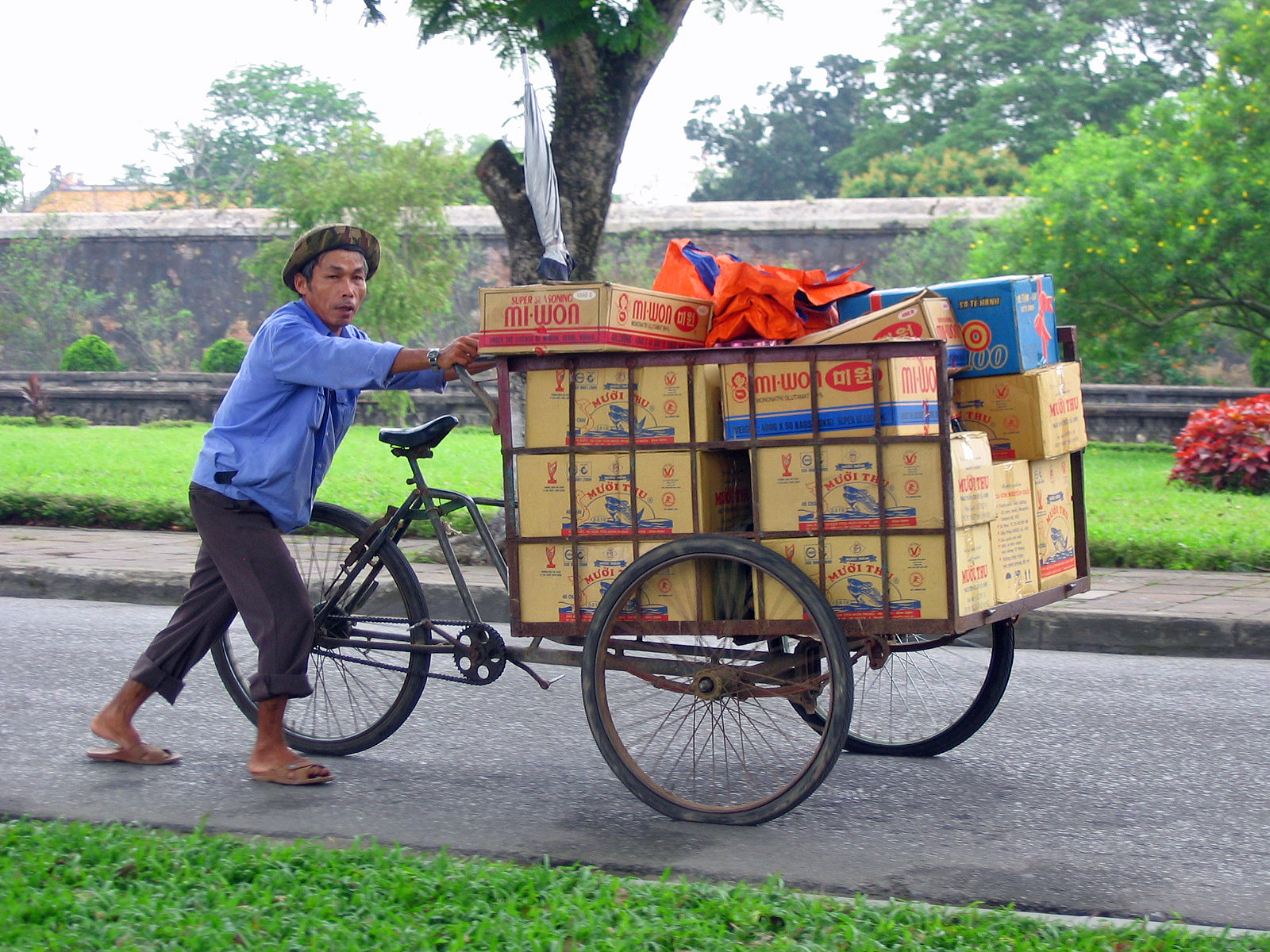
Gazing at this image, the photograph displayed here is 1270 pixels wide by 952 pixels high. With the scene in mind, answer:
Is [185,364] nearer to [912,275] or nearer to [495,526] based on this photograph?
[912,275]

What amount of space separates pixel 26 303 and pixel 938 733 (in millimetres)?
29663

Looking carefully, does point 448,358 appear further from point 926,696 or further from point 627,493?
point 926,696

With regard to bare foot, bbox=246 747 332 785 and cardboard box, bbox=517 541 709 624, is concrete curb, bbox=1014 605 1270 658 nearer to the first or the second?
cardboard box, bbox=517 541 709 624

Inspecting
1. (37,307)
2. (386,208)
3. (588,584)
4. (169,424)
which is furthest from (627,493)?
(37,307)

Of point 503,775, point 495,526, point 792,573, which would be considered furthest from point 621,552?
point 495,526

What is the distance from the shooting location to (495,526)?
7965 mm

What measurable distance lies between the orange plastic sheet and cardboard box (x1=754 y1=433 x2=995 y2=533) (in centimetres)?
39

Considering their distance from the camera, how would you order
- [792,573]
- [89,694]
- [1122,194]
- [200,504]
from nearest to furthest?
1. [792,573]
2. [200,504]
3. [89,694]
4. [1122,194]

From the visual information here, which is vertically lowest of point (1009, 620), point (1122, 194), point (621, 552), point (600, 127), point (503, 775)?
point (503, 775)

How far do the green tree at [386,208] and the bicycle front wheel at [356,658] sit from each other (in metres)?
16.8

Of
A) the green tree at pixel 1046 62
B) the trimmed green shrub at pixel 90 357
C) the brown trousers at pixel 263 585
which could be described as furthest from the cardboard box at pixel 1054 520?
the green tree at pixel 1046 62

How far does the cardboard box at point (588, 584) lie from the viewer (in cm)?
367

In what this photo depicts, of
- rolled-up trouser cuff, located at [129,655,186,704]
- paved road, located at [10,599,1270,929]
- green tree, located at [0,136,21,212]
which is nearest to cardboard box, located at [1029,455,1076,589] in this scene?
paved road, located at [10,599,1270,929]

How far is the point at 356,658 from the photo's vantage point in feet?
14.3
